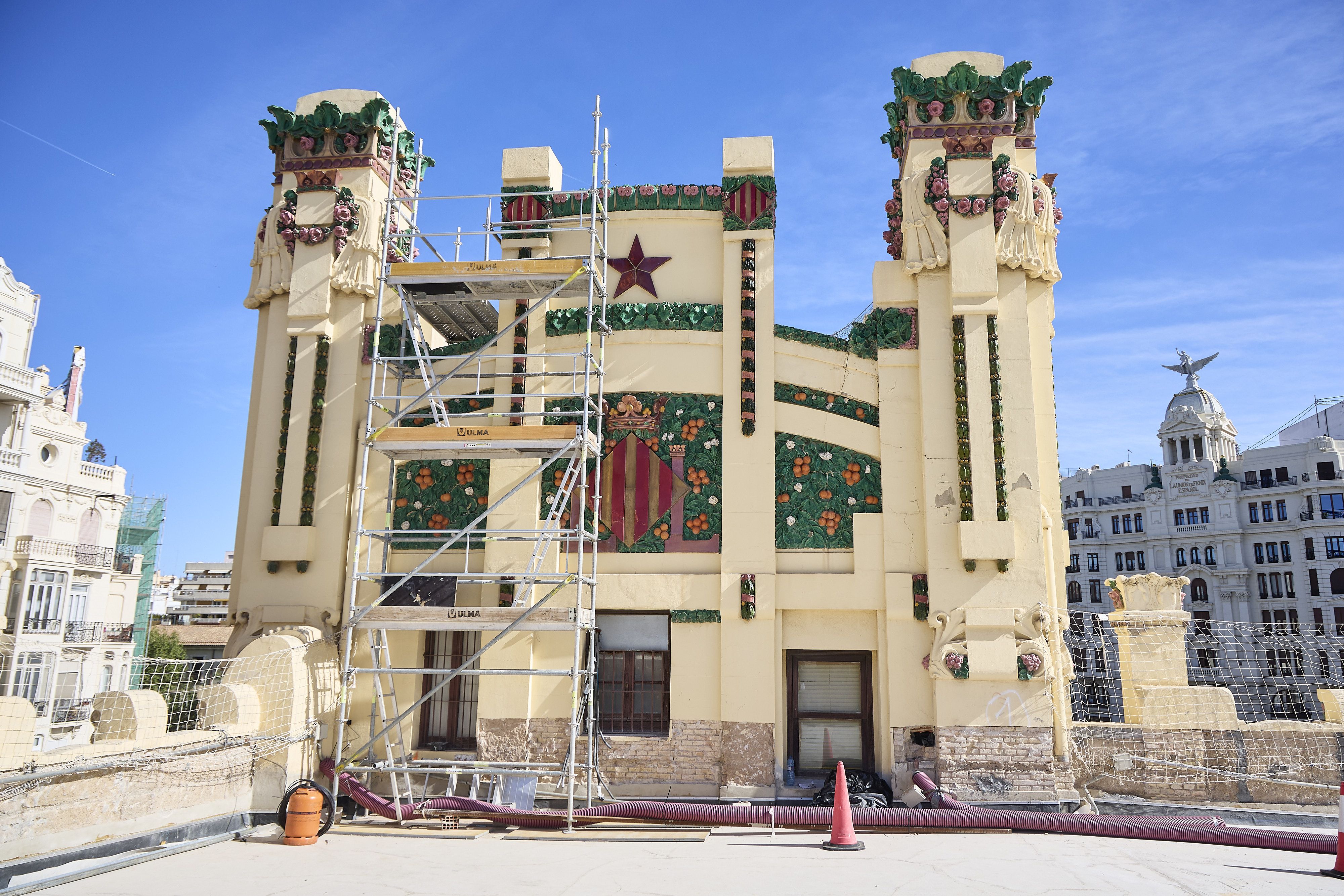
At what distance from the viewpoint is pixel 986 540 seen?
1302cm

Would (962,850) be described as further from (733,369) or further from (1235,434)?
(1235,434)

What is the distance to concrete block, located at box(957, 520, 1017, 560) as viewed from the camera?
42.6ft

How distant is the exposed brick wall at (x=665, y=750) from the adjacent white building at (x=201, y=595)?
282ft

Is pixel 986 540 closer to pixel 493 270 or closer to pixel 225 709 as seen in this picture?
pixel 493 270

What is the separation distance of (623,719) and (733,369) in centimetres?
569

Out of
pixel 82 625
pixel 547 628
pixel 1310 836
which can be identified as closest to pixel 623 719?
pixel 547 628

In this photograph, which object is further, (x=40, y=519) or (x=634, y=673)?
(x=40, y=519)

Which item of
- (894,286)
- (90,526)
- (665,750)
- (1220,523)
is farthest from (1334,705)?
(1220,523)

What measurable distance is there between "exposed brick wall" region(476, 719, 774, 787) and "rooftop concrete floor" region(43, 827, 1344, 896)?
2222mm

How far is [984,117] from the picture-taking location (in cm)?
1420

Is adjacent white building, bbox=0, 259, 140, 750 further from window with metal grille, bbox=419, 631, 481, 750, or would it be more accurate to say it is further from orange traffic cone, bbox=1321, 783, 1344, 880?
orange traffic cone, bbox=1321, 783, 1344, 880

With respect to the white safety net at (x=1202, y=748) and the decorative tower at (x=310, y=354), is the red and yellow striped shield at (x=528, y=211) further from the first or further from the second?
the white safety net at (x=1202, y=748)

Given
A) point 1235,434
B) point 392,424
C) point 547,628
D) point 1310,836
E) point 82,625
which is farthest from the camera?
point 1235,434

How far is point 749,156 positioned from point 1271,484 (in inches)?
2336
